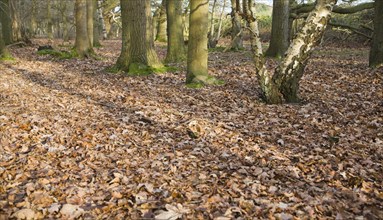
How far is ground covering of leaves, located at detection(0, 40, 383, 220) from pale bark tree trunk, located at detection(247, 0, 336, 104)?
0.38m

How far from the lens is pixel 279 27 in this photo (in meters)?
12.7

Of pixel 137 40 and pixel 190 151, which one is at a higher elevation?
pixel 137 40

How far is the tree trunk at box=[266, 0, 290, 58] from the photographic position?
494 inches

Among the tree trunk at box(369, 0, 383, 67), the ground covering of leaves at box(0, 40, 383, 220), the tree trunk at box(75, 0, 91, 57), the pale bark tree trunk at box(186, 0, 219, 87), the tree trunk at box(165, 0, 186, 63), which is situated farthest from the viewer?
the tree trunk at box(75, 0, 91, 57)

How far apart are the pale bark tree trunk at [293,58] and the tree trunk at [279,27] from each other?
5.75 m

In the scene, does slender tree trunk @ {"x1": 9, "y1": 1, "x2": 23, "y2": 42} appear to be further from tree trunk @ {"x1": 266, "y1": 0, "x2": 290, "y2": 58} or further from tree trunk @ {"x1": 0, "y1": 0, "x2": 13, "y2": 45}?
tree trunk @ {"x1": 266, "y1": 0, "x2": 290, "y2": 58}

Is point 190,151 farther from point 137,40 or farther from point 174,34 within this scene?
point 174,34

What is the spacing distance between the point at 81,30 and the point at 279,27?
9.12 meters

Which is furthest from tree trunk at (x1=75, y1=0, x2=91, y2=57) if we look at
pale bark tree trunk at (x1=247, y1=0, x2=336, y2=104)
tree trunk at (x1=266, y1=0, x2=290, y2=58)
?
pale bark tree trunk at (x1=247, y1=0, x2=336, y2=104)

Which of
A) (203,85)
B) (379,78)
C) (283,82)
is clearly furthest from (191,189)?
(379,78)

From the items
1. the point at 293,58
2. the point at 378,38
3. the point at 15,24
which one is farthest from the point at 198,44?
the point at 15,24

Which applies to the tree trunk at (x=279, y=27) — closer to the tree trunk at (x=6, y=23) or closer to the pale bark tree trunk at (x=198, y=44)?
the pale bark tree trunk at (x=198, y=44)

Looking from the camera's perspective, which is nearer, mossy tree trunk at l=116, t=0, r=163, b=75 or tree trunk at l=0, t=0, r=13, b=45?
mossy tree trunk at l=116, t=0, r=163, b=75

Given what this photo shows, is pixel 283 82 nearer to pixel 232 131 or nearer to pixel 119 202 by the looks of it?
pixel 232 131
